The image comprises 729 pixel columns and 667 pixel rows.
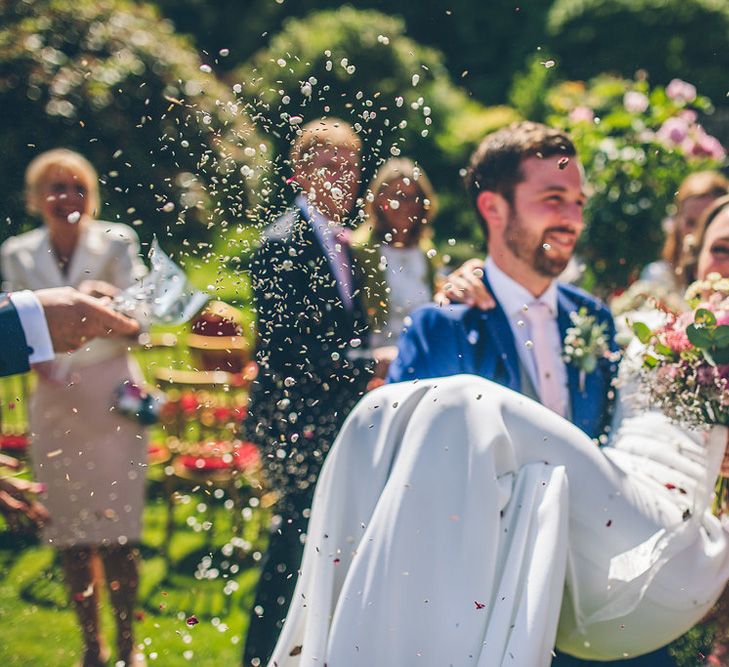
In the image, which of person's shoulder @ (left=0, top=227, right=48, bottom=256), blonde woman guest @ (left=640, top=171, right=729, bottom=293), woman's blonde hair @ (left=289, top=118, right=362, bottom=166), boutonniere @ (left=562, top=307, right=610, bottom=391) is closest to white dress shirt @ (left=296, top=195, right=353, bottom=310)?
woman's blonde hair @ (left=289, top=118, right=362, bottom=166)

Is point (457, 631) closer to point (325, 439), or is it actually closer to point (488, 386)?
point (488, 386)

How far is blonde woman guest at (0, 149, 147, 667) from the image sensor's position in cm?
397

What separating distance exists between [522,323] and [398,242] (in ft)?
4.77

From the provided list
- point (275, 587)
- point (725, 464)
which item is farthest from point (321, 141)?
point (725, 464)

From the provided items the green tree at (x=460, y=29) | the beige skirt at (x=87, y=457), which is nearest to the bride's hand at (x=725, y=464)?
the beige skirt at (x=87, y=457)

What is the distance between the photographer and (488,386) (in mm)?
2521

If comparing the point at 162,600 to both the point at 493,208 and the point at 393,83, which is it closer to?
the point at 493,208

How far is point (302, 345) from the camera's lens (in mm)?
3396

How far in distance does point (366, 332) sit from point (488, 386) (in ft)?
3.66

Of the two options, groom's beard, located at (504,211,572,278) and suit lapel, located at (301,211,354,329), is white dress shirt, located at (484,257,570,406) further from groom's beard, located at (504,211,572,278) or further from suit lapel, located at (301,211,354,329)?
suit lapel, located at (301,211,354,329)

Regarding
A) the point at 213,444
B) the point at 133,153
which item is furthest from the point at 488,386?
the point at 133,153

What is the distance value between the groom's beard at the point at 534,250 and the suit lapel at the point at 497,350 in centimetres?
19

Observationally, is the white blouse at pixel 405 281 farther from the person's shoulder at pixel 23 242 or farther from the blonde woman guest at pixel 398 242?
the person's shoulder at pixel 23 242

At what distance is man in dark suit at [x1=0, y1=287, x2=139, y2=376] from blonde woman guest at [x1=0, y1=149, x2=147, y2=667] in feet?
3.65
